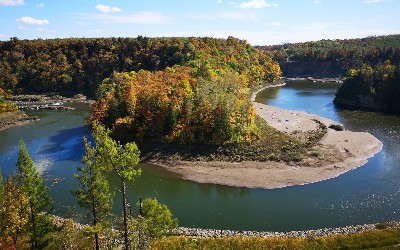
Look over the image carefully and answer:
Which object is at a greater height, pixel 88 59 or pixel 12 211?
pixel 88 59

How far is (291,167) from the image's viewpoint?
219 ft

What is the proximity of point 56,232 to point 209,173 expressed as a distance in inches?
1328

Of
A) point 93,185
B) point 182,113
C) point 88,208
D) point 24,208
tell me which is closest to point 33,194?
point 24,208

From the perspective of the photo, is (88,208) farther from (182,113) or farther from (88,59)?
(88,59)

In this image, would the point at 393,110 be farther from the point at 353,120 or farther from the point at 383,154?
the point at 383,154

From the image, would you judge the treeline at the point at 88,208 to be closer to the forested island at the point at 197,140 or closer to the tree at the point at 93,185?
the tree at the point at 93,185

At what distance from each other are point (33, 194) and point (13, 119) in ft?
285

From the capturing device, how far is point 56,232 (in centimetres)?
3594

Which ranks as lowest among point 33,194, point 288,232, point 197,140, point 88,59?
point 288,232

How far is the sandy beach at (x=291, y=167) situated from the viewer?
62438 mm

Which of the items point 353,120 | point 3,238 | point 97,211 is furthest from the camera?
point 353,120

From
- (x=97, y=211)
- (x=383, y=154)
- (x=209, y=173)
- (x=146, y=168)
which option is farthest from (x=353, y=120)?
(x=97, y=211)

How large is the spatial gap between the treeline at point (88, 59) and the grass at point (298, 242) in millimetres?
110121

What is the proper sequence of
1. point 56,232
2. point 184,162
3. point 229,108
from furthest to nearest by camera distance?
point 229,108, point 184,162, point 56,232
